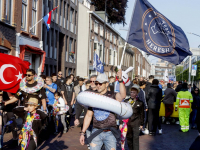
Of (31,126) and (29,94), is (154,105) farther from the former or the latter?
(31,126)

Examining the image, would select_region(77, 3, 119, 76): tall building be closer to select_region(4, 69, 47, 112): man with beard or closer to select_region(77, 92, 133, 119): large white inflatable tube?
select_region(4, 69, 47, 112): man with beard

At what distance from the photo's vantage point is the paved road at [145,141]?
834 cm

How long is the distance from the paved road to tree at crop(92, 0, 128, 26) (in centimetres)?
3523

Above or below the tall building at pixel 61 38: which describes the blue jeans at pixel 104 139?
below

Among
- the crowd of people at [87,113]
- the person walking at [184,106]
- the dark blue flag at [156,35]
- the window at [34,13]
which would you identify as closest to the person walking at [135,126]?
the crowd of people at [87,113]

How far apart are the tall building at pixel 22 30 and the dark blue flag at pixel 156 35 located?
850 centimetres

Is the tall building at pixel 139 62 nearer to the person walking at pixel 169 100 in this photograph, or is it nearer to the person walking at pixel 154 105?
the person walking at pixel 169 100

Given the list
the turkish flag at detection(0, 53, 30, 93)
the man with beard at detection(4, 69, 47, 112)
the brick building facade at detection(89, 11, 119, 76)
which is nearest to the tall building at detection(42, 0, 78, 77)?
the brick building facade at detection(89, 11, 119, 76)

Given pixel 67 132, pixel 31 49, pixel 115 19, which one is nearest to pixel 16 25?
pixel 31 49

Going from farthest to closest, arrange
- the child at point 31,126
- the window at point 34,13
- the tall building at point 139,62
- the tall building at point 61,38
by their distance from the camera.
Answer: the tall building at point 139,62 < the tall building at point 61,38 < the window at point 34,13 < the child at point 31,126

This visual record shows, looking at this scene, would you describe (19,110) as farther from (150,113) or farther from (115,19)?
(115,19)

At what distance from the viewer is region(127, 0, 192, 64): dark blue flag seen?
8.84 metres

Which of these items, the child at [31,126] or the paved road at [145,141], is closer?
the child at [31,126]

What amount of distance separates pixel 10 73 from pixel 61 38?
21.5m
